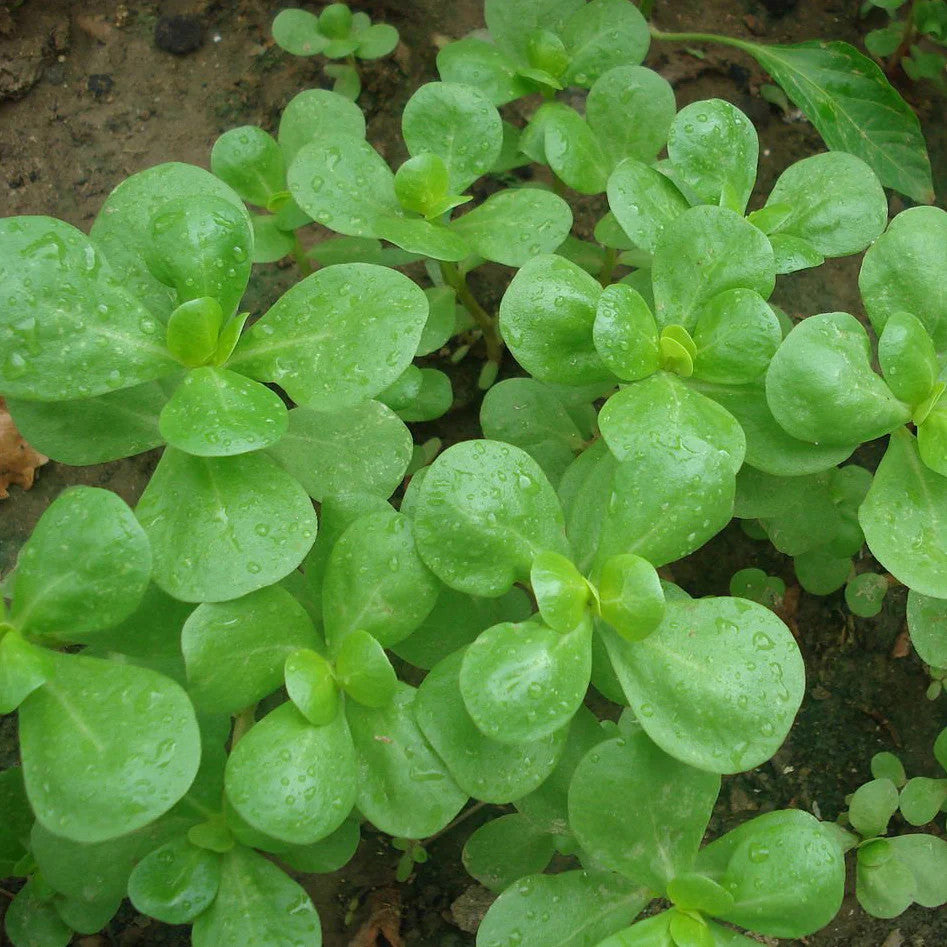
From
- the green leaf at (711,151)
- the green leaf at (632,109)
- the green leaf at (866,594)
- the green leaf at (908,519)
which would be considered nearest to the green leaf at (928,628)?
the green leaf at (908,519)

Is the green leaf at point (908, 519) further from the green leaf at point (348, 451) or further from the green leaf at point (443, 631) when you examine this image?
the green leaf at point (348, 451)

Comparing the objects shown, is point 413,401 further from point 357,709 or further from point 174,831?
point 174,831

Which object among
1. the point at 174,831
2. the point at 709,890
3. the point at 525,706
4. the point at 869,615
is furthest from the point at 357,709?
the point at 869,615

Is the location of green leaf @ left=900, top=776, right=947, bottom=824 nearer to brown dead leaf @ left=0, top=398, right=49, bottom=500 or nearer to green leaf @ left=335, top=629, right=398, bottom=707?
green leaf @ left=335, top=629, right=398, bottom=707

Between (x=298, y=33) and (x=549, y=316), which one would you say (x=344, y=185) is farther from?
(x=298, y=33)

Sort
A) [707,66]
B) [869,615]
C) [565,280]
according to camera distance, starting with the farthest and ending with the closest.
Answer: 1. [707,66]
2. [869,615]
3. [565,280]

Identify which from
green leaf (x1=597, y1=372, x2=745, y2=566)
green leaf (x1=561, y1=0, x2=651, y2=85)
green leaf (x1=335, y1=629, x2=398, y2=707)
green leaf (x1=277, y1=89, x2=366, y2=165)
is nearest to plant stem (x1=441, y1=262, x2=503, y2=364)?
green leaf (x1=277, y1=89, x2=366, y2=165)
